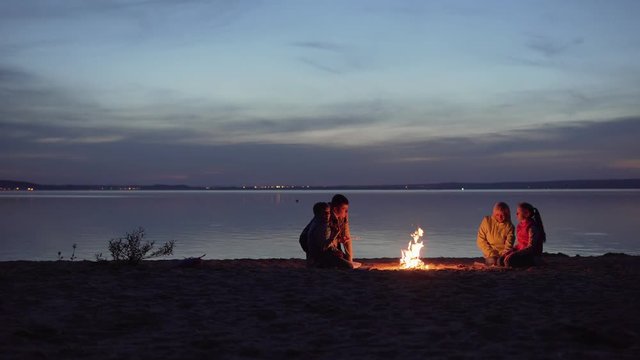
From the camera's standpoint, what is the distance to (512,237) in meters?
14.1

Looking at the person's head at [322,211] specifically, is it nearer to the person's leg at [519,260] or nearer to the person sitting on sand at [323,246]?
the person sitting on sand at [323,246]

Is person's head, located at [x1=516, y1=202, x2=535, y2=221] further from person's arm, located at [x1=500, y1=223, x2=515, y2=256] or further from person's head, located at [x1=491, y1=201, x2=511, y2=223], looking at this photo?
person's arm, located at [x1=500, y1=223, x2=515, y2=256]

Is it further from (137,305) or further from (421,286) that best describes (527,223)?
(137,305)

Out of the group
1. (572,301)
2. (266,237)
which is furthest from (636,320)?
(266,237)

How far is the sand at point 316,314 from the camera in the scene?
668 cm

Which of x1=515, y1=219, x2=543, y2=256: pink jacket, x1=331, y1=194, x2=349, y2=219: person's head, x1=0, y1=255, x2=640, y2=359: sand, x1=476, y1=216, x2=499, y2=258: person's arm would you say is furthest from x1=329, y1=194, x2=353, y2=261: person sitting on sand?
x1=515, y1=219, x2=543, y2=256: pink jacket

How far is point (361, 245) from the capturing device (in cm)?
2872

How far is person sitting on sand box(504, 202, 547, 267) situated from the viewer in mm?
13578

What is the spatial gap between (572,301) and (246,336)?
4523 millimetres

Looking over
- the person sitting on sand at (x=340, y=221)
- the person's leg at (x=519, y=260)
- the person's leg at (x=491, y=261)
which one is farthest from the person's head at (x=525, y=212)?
the person sitting on sand at (x=340, y=221)

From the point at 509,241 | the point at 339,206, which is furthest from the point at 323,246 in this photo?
the point at 509,241

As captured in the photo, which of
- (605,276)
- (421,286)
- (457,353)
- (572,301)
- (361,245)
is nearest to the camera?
(457,353)

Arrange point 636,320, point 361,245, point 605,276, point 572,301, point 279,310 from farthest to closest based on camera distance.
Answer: point 361,245, point 605,276, point 572,301, point 279,310, point 636,320

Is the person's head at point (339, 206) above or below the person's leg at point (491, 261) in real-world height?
above
